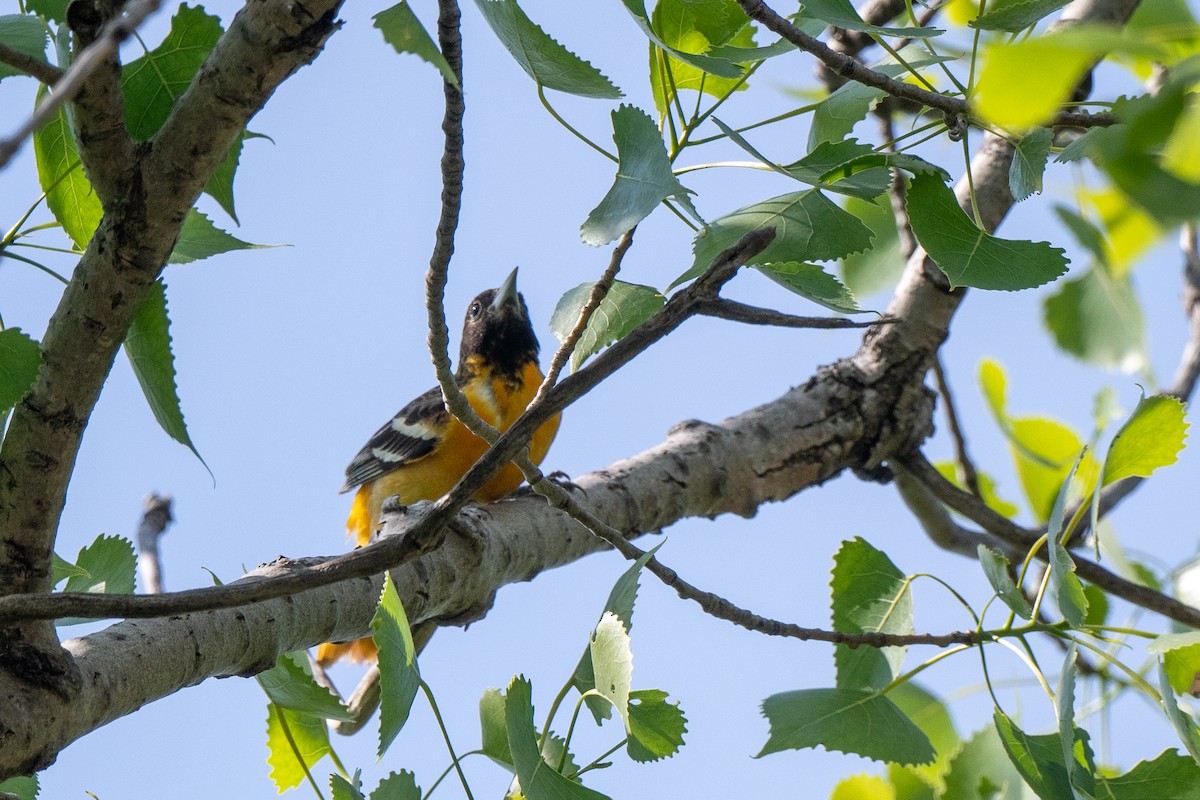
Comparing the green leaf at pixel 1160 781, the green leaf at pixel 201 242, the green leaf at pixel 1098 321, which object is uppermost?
the green leaf at pixel 1098 321

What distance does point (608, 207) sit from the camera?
1.16 metres

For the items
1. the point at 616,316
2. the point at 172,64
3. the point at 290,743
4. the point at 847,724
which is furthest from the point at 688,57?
the point at 290,743

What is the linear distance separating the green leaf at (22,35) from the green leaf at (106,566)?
0.67 m

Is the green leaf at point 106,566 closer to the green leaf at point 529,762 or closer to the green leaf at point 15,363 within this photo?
the green leaf at point 15,363

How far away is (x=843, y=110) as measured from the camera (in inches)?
58.2

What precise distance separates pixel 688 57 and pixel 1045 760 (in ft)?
3.14

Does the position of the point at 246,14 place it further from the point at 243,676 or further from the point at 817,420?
the point at 817,420

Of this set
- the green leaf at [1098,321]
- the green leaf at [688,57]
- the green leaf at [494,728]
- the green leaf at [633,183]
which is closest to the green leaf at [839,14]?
the green leaf at [688,57]

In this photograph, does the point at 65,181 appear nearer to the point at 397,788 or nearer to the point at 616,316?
the point at 616,316

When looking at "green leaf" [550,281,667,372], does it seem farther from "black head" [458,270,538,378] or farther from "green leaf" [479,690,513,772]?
"black head" [458,270,538,378]

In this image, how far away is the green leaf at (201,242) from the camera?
4.51 ft

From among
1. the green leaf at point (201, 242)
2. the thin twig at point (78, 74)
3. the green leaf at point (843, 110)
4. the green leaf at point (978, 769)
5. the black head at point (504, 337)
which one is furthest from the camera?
the black head at point (504, 337)

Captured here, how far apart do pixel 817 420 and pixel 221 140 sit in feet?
5.91

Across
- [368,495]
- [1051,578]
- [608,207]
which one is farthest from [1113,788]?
[368,495]
